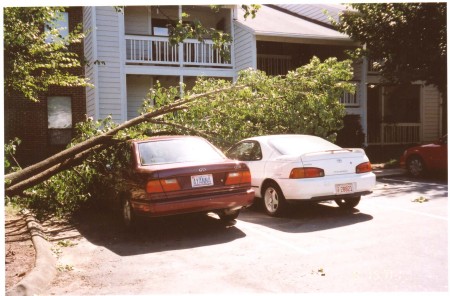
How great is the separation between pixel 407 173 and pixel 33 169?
10.2 m

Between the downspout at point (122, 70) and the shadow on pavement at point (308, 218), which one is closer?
the shadow on pavement at point (308, 218)

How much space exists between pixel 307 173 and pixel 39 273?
412 centimetres

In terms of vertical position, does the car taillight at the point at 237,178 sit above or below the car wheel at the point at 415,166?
above

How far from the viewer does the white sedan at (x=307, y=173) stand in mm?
7086

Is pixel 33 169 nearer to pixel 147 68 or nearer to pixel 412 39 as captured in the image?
pixel 147 68

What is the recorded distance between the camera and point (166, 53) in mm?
17266

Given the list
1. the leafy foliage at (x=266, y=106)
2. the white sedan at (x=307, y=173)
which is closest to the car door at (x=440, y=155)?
the leafy foliage at (x=266, y=106)

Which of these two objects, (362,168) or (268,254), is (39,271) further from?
(362,168)

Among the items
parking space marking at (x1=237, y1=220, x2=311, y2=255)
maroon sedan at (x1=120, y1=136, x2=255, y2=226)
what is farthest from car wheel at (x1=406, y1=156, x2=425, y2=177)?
maroon sedan at (x1=120, y1=136, x2=255, y2=226)

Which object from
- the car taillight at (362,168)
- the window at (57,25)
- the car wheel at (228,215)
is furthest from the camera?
the window at (57,25)

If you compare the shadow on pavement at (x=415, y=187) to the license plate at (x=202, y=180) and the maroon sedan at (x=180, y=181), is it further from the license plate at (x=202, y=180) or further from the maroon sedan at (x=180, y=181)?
the license plate at (x=202, y=180)

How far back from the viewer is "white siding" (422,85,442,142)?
2150 cm

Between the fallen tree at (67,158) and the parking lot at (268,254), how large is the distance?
3.46 feet

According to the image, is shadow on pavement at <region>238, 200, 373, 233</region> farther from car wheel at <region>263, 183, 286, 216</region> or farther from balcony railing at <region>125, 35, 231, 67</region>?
balcony railing at <region>125, 35, 231, 67</region>
